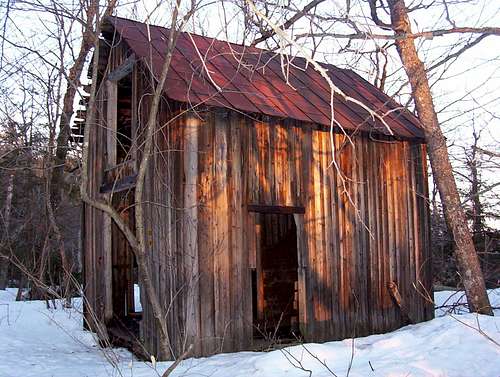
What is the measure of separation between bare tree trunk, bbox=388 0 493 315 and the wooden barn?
2.16 feet

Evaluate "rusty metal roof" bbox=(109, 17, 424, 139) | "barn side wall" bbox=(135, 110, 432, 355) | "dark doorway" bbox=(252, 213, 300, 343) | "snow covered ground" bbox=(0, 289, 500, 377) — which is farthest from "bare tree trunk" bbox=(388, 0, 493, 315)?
"dark doorway" bbox=(252, 213, 300, 343)

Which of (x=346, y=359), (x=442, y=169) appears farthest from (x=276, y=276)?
(x=346, y=359)

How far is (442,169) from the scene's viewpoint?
33.8 feet

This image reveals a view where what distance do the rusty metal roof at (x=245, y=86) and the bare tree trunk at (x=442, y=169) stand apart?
544 mm

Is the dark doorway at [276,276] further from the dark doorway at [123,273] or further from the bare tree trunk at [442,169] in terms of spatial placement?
the bare tree trunk at [442,169]

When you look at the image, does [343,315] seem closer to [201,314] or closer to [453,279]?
[201,314]

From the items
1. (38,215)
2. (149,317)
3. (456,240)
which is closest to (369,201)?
(456,240)

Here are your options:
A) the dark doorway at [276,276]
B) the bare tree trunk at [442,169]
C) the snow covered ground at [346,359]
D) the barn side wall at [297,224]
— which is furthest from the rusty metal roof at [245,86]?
the snow covered ground at [346,359]

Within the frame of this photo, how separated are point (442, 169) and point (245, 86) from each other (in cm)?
390

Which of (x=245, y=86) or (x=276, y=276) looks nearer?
(x=245, y=86)

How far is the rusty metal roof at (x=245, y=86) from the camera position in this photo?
28.1 ft

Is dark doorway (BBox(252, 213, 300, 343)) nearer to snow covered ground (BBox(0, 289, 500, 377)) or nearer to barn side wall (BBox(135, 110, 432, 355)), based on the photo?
barn side wall (BBox(135, 110, 432, 355))

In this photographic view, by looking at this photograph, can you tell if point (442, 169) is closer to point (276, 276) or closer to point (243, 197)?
point (243, 197)

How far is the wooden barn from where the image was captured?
328 inches
